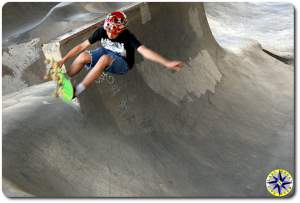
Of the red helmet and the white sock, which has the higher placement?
the red helmet

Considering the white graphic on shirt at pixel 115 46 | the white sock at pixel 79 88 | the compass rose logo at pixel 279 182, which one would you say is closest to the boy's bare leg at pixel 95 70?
the white sock at pixel 79 88

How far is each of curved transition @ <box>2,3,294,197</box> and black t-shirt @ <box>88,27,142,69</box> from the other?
302 millimetres

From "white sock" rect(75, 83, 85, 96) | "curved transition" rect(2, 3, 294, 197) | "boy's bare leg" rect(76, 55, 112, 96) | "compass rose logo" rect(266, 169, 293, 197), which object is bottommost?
"compass rose logo" rect(266, 169, 293, 197)

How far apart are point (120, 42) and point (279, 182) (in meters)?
3.00

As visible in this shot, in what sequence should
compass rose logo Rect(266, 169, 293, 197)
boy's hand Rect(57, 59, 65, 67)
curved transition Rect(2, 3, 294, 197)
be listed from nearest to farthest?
1. curved transition Rect(2, 3, 294, 197)
2. boy's hand Rect(57, 59, 65, 67)
3. compass rose logo Rect(266, 169, 293, 197)

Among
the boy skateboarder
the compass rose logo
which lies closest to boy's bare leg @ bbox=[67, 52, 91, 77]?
the boy skateboarder

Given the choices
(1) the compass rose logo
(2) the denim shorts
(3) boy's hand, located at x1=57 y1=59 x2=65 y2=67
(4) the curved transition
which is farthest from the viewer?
(1) the compass rose logo

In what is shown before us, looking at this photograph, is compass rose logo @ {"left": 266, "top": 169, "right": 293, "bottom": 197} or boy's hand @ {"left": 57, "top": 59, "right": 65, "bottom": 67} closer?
boy's hand @ {"left": 57, "top": 59, "right": 65, "bottom": 67}

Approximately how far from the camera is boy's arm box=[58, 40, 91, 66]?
5.02 m

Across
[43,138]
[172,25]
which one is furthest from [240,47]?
[43,138]

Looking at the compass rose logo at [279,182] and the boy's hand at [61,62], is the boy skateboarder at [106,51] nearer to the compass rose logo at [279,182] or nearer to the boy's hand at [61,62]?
the boy's hand at [61,62]

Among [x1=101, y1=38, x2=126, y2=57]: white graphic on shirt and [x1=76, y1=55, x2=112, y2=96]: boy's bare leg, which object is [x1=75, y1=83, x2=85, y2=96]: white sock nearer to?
[x1=76, y1=55, x2=112, y2=96]: boy's bare leg

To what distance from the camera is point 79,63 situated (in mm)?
5105

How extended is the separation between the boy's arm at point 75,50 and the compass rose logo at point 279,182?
3.18 m
